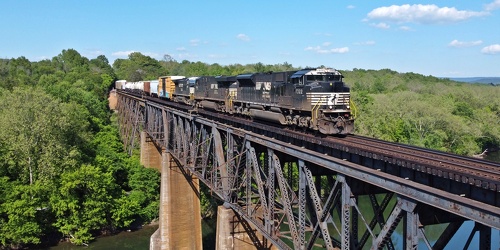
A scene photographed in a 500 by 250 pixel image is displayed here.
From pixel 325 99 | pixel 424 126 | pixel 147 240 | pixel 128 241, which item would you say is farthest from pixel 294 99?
pixel 424 126

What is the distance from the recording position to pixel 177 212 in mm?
31750

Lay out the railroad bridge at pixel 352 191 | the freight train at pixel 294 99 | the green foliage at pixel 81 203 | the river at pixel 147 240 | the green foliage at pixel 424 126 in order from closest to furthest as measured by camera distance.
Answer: the railroad bridge at pixel 352 191 → the freight train at pixel 294 99 → the green foliage at pixel 81 203 → the river at pixel 147 240 → the green foliage at pixel 424 126

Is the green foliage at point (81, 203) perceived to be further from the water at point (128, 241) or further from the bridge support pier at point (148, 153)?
the bridge support pier at point (148, 153)

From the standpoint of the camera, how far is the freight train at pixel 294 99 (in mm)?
16906

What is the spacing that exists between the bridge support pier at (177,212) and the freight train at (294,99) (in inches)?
253

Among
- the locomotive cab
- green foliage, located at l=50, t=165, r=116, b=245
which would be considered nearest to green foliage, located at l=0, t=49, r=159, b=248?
green foliage, located at l=50, t=165, r=116, b=245

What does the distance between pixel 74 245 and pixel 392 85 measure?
12942 centimetres

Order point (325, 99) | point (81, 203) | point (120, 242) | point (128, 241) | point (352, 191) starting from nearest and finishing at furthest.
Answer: point (352, 191) → point (325, 99) → point (81, 203) → point (120, 242) → point (128, 241)

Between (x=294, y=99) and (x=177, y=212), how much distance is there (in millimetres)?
17055

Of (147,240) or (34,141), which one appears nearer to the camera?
(34,141)

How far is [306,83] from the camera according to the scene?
60.5 feet

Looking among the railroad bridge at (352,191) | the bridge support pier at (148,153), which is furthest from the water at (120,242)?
the railroad bridge at (352,191)

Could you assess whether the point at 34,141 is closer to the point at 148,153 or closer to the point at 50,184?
the point at 50,184

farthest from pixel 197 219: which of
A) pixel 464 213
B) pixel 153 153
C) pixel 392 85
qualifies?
pixel 392 85
